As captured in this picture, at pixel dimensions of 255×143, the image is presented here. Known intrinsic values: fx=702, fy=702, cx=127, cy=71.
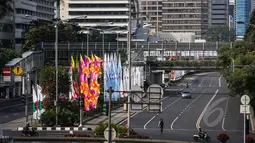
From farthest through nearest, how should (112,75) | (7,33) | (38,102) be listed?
(7,33)
(112,75)
(38,102)

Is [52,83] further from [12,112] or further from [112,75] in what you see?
[12,112]

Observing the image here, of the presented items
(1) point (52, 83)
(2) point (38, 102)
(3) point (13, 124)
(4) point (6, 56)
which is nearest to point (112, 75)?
(1) point (52, 83)

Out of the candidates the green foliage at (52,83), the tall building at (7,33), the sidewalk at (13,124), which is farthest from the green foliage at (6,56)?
the sidewalk at (13,124)

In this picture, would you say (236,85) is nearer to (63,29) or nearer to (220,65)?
(220,65)

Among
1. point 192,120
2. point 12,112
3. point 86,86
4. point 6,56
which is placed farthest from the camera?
point 6,56

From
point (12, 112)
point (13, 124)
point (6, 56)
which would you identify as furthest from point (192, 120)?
point (6, 56)

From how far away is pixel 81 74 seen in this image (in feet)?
247

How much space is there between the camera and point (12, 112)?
90.2 metres

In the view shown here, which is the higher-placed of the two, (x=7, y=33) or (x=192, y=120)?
(x=7, y=33)

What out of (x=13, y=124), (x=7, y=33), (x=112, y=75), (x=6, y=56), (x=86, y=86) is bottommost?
(x=13, y=124)

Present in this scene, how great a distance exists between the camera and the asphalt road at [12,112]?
81.1 meters

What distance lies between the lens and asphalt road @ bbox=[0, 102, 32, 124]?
81.1 m

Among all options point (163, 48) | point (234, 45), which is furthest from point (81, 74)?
point (163, 48)

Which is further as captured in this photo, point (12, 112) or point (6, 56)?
point (6, 56)
